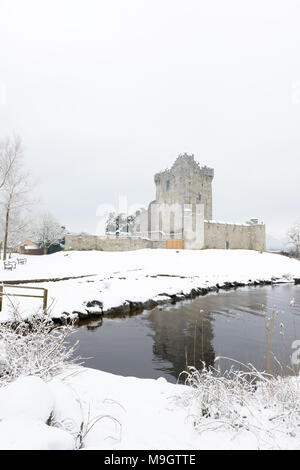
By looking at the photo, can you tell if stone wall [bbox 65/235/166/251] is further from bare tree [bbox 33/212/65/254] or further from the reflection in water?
the reflection in water

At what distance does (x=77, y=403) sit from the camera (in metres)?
3.27

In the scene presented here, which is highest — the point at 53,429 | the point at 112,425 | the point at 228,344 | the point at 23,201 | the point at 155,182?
the point at 155,182

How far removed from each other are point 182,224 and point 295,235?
27.9 meters

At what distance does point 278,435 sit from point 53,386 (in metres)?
2.81

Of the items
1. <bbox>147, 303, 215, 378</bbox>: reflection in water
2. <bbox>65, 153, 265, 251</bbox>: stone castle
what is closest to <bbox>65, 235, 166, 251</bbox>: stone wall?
<bbox>65, 153, 265, 251</bbox>: stone castle

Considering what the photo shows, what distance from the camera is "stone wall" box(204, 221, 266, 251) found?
40.9 meters

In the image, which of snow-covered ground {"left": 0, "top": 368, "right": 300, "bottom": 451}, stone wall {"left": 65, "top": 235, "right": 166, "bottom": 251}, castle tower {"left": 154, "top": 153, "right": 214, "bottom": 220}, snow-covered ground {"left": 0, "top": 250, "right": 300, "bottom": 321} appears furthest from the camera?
castle tower {"left": 154, "top": 153, "right": 214, "bottom": 220}

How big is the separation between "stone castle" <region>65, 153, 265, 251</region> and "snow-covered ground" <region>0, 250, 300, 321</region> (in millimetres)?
4039

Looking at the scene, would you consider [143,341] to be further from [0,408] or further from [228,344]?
[0,408]

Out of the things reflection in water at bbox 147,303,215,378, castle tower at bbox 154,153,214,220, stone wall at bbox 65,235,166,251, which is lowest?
reflection in water at bbox 147,303,215,378

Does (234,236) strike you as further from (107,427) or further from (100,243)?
(107,427)
